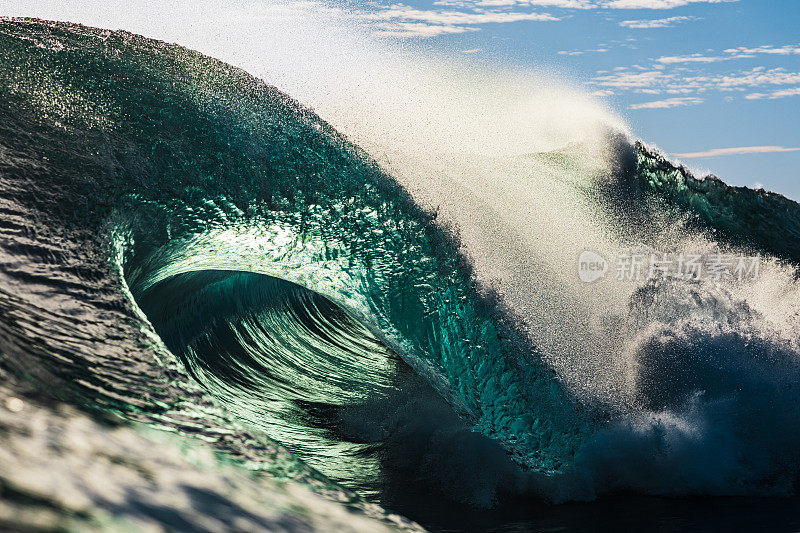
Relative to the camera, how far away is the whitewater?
186 centimetres

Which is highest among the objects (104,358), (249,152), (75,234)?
(249,152)

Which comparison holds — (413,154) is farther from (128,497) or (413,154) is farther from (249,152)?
(128,497)

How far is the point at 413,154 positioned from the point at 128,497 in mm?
2292

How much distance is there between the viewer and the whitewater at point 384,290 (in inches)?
73.2

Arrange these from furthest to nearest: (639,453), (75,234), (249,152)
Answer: (639,453), (249,152), (75,234)

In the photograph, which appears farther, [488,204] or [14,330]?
[488,204]

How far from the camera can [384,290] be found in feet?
9.16

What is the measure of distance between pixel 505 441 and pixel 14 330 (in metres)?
1.82

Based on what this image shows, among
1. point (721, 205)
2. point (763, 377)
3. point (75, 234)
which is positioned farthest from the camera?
point (721, 205)

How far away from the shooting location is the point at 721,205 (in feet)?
12.0

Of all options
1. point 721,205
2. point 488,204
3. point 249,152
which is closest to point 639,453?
point 488,204

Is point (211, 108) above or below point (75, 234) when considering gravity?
above

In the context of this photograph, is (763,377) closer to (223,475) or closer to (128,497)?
(223,475)

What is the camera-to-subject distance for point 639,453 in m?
2.97
